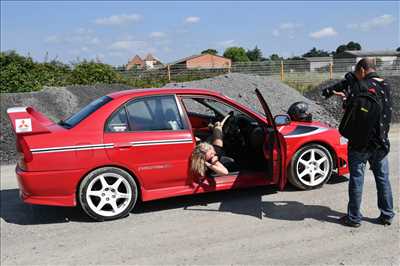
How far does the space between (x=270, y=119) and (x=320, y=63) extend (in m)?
23.6

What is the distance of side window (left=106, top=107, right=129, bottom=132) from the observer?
5.48 metres

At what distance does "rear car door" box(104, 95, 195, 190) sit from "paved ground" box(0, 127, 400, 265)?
533 millimetres

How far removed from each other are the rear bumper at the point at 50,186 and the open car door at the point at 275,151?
2362 mm

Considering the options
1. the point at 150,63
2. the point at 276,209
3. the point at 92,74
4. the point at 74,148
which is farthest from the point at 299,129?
the point at 150,63

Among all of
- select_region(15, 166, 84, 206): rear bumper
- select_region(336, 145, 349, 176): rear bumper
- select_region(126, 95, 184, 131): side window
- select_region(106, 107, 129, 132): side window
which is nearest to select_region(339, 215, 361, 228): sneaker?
select_region(336, 145, 349, 176): rear bumper

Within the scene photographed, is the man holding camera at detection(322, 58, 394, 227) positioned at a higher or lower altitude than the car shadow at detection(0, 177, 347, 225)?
higher

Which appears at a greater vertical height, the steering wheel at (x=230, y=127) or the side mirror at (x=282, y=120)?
the side mirror at (x=282, y=120)

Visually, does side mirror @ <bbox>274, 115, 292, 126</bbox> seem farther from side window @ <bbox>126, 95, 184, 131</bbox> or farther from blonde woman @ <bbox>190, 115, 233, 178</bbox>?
side window @ <bbox>126, 95, 184, 131</bbox>

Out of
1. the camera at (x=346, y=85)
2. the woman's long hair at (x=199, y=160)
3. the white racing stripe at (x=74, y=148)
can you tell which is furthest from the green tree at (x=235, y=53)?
the white racing stripe at (x=74, y=148)

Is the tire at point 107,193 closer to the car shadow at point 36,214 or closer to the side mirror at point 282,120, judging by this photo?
the car shadow at point 36,214

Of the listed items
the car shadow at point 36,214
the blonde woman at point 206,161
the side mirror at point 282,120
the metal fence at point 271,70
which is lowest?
the car shadow at point 36,214

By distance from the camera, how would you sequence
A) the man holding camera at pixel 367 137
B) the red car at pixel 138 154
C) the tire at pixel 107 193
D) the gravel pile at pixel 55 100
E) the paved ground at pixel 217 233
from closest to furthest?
the paved ground at pixel 217 233
the man holding camera at pixel 367 137
the red car at pixel 138 154
the tire at pixel 107 193
the gravel pile at pixel 55 100

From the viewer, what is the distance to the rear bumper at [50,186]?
206 inches

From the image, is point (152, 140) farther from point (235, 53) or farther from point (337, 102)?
point (235, 53)
